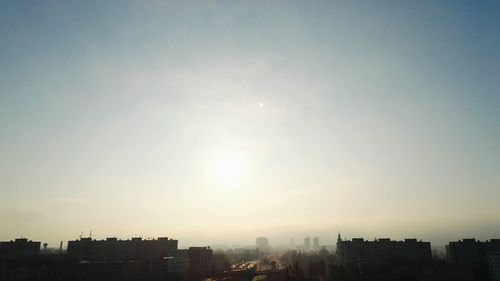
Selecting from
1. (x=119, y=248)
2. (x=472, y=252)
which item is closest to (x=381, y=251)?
(x=472, y=252)

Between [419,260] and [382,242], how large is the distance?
1142 centimetres

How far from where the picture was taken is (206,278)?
99938 millimetres

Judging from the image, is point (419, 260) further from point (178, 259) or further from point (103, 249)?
point (103, 249)

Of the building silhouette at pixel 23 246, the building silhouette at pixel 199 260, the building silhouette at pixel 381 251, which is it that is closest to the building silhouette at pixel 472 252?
the building silhouette at pixel 381 251

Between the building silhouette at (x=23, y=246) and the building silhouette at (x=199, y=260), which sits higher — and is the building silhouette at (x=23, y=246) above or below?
above

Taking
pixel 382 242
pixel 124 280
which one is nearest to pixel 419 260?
pixel 382 242

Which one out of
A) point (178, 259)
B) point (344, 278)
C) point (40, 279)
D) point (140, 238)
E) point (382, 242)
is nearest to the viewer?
point (40, 279)

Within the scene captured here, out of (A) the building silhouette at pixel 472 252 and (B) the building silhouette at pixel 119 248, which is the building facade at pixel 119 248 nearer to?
(B) the building silhouette at pixel 119 248

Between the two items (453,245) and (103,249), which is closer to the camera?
(453,245)

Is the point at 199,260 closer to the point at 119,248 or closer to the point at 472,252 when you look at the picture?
the point at 119,248

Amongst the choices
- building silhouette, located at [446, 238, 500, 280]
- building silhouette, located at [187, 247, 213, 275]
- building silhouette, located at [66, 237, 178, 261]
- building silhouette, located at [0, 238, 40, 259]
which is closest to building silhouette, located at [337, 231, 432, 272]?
building silhouette, located at [446, 238, 500, 280]

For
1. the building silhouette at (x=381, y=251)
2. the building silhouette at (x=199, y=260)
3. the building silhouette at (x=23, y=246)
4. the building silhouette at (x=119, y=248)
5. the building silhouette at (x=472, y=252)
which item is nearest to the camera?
the building silhouette at (x=472, y=252)

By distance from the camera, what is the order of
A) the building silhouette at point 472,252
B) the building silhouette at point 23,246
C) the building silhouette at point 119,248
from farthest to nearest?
1. the building silhouette at point 119,248
2. the building silhouette at point 23,246
3. the building silhouette at point 472,252

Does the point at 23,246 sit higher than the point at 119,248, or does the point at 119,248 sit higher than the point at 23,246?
the point at 23,246
